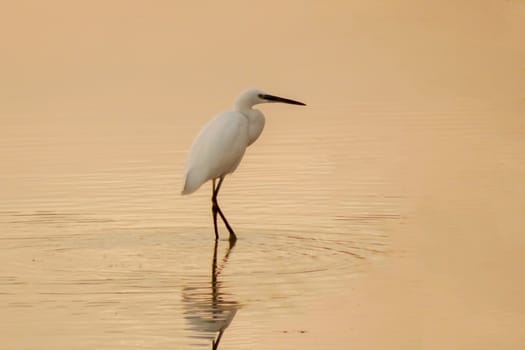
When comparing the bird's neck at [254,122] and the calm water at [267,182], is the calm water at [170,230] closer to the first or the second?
the calm water at [267,182]

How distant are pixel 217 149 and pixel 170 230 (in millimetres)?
590

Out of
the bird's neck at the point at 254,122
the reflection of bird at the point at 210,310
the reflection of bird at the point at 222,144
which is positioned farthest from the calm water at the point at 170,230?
the bird's neck at the point at 254,122

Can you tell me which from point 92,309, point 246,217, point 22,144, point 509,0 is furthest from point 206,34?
point 92,309

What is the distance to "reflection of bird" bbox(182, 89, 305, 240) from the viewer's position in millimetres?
10469

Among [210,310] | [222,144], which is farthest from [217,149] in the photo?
[210,310]

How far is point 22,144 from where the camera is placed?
13844 millimetres

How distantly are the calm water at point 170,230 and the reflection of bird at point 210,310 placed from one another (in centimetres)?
1

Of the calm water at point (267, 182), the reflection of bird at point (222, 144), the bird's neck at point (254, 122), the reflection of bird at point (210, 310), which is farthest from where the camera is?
the bird's neck at point (254, 122)

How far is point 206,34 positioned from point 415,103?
5.04 m

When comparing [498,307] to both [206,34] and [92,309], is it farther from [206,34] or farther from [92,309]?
[206,34]

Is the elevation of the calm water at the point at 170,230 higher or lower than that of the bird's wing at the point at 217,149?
lower

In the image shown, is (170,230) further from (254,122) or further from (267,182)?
(267,182)

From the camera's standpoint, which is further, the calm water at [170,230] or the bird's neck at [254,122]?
the bird's neck at [254,122]

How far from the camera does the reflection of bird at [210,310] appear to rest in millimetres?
7926
